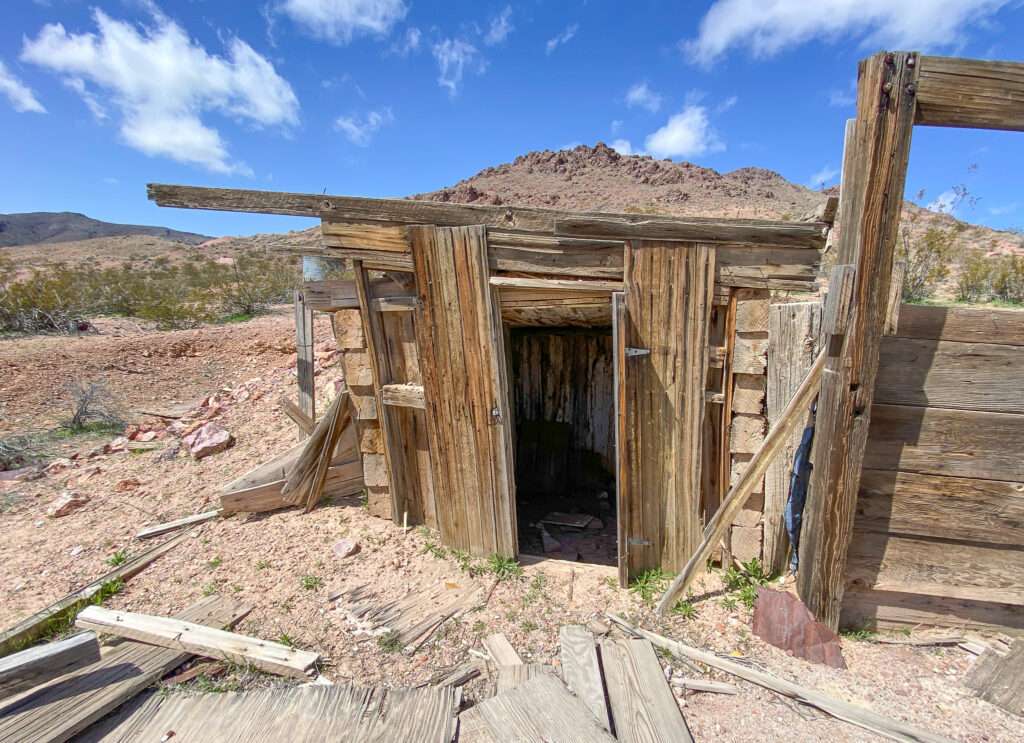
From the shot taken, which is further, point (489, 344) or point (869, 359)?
point (489, 344)

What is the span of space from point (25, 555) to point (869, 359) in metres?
6.17

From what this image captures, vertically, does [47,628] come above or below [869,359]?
below

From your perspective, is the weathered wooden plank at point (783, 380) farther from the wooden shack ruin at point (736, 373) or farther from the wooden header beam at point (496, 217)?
the wooden header beam at point (496, 217)

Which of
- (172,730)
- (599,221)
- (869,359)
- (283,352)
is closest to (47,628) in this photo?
(172,730)

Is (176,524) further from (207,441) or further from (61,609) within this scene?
(207,441)

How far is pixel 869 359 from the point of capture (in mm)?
2205

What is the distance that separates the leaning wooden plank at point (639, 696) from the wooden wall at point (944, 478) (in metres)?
1.22

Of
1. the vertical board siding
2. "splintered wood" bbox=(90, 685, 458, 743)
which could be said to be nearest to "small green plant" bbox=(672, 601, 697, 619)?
the vertical board siding

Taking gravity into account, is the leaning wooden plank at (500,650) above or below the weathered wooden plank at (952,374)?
below

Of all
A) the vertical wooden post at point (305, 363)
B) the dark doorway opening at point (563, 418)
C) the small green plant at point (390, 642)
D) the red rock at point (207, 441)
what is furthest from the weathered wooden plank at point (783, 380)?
the red rock at point (207, 441)

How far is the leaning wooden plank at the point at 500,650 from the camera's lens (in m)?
2.67

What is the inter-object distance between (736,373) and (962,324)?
1124 millimetres

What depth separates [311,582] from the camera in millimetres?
3369

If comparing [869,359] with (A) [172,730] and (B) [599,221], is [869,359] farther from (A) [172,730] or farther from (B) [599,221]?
(A) [172,730]
